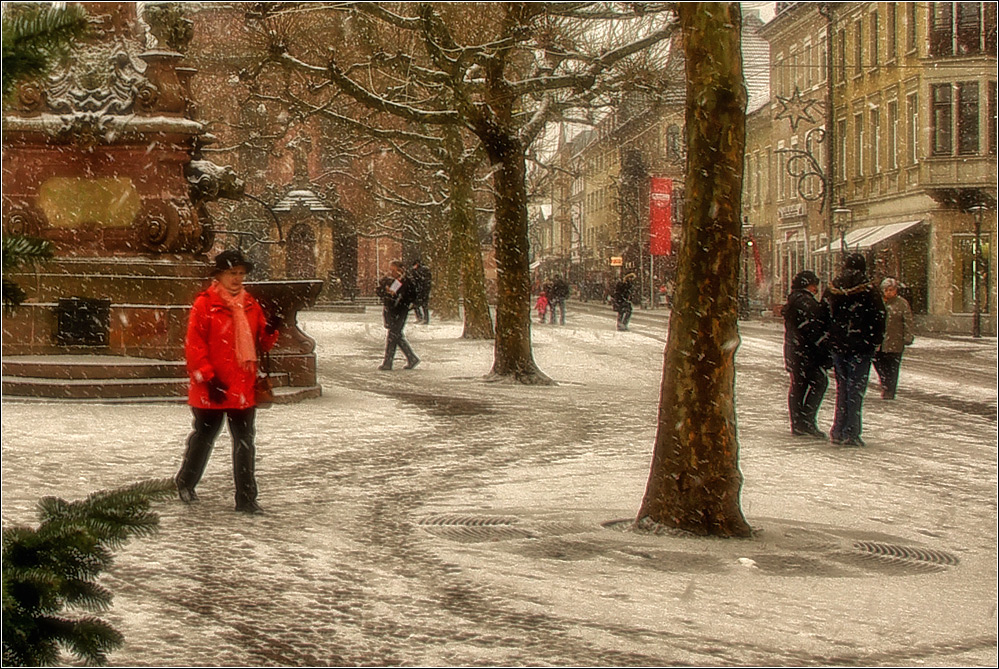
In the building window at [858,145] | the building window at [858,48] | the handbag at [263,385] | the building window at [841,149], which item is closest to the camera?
the handbag at [263,385]

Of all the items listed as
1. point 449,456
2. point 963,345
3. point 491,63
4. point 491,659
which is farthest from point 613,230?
point 491,659

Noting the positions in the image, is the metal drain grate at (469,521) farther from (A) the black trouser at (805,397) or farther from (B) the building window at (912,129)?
(B) the building window at (912,129)

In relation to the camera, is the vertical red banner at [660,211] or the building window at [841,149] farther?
the vertical red banner at [660,211]

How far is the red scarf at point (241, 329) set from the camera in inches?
377

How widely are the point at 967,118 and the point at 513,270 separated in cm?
2719

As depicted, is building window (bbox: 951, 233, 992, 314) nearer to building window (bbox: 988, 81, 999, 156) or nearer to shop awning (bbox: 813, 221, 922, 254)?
shop awning (bbox: 813, 221, 922, 254)

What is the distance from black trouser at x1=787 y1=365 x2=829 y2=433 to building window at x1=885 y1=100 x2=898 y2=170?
118 ft

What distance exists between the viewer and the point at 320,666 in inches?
222

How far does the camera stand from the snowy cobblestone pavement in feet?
20.1

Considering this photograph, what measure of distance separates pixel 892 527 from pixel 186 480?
421 centimetres

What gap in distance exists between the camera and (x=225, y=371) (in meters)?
9.54

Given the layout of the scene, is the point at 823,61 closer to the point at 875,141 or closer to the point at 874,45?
the point at 874,45

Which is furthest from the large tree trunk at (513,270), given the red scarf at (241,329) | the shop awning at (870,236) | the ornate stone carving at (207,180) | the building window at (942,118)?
the shop awning at (870,236)

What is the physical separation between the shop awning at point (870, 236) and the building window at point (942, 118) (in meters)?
2.45
